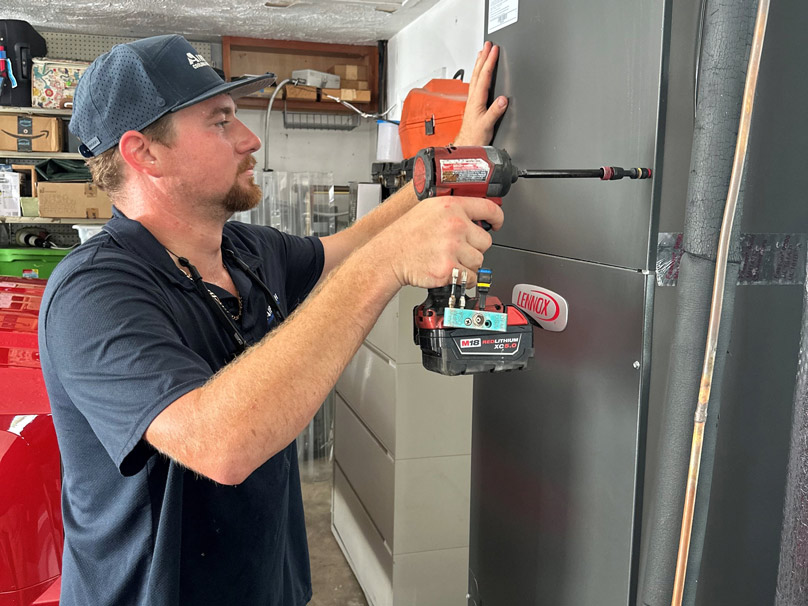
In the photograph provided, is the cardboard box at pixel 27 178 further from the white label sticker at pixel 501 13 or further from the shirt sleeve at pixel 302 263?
the white label sticker at pixel 501 13

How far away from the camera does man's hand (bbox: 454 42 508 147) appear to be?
1.20 m

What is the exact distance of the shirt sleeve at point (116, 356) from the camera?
884 mm

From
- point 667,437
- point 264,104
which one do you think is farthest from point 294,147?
point 667,437

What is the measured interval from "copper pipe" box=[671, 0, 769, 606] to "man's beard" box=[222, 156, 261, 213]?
88 centimetres

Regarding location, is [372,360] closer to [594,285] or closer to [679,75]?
[594,285]

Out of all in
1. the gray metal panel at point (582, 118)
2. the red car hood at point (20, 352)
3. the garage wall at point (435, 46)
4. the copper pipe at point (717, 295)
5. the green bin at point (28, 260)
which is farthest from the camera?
the green bin at point (28, 260)

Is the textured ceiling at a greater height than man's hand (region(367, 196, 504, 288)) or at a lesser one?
greater

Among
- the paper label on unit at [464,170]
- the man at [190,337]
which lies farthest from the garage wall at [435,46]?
the paper label on unit at [464,170]

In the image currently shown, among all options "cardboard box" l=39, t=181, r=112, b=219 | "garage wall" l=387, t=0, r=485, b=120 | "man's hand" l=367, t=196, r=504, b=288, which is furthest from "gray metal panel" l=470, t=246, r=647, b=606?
"cardboard box" l=39, t=181, r=112, b=219

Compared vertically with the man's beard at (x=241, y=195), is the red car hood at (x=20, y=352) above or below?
below

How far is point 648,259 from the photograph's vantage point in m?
0.82

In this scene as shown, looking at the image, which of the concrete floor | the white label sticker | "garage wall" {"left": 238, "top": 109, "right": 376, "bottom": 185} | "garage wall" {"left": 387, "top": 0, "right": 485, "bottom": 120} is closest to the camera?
the white label sticker

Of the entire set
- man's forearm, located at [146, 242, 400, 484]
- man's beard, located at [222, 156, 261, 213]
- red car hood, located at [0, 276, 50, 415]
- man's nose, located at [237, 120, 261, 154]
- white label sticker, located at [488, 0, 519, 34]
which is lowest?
red car hood, located at [0, 276, 50, 415]

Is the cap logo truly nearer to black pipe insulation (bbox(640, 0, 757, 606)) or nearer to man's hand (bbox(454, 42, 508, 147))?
man's hand (bbox(454, 42, 508, 147))
